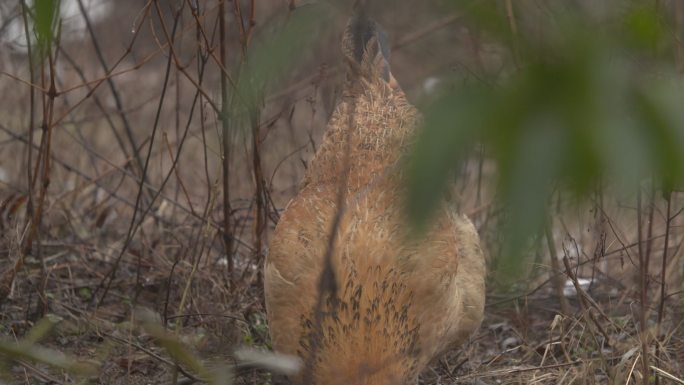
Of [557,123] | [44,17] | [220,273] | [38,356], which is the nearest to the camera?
[557,123]

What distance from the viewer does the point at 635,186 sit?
1.11m

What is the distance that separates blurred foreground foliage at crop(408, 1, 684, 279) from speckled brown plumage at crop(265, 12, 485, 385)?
165 cm

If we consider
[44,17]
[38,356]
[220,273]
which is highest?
[220,273]

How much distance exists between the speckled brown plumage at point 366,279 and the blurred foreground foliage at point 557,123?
5.41ft

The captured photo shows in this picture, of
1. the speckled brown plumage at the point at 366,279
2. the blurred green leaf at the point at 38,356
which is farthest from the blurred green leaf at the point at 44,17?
the speckled brown plumage at the point at 366,279

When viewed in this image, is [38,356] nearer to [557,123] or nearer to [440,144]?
[440,144]

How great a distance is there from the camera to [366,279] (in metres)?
3.31

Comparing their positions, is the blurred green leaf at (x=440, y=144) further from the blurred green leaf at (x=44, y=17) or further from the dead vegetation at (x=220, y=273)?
the dead vegetation at (x=220, y=273)

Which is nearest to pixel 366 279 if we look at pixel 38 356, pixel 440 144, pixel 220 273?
pixel 38 356

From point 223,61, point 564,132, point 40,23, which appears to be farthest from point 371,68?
point 564,132

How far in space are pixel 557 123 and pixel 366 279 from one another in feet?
7.32

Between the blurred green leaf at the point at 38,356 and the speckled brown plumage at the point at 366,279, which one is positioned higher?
the speckled brown plumage at the point at 366,279

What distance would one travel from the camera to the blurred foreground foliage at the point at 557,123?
1.09 meters

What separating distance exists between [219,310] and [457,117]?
12.4 ft
